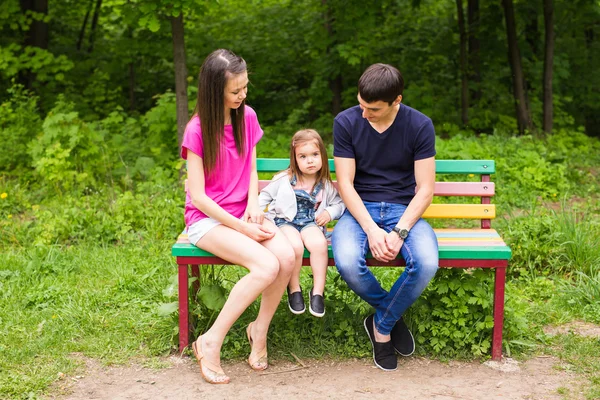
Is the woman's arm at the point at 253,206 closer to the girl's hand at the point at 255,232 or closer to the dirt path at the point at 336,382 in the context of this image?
the girl's hand at the point at 255,232

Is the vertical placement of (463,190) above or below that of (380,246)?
above

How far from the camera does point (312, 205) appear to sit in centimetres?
399

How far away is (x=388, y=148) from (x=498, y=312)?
101 centimetres

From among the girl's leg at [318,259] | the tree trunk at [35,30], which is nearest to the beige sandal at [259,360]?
the girl's leg at [318,259]

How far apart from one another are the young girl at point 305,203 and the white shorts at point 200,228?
0.31 m

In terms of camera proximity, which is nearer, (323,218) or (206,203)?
(206,203)

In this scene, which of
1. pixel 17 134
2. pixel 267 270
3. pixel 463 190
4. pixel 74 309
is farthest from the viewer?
pixel 17 134

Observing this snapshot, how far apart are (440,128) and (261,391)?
7033mm

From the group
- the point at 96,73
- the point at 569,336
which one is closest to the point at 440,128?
the point at 96,73

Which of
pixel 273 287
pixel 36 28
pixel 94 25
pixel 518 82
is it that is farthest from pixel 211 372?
pixel 94 25

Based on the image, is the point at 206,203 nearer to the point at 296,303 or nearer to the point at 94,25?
the point at 296,303

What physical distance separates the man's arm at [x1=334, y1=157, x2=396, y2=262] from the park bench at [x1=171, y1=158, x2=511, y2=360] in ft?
0.32

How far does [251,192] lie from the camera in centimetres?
398

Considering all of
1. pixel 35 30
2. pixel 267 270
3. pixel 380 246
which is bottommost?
pixel 267 270
